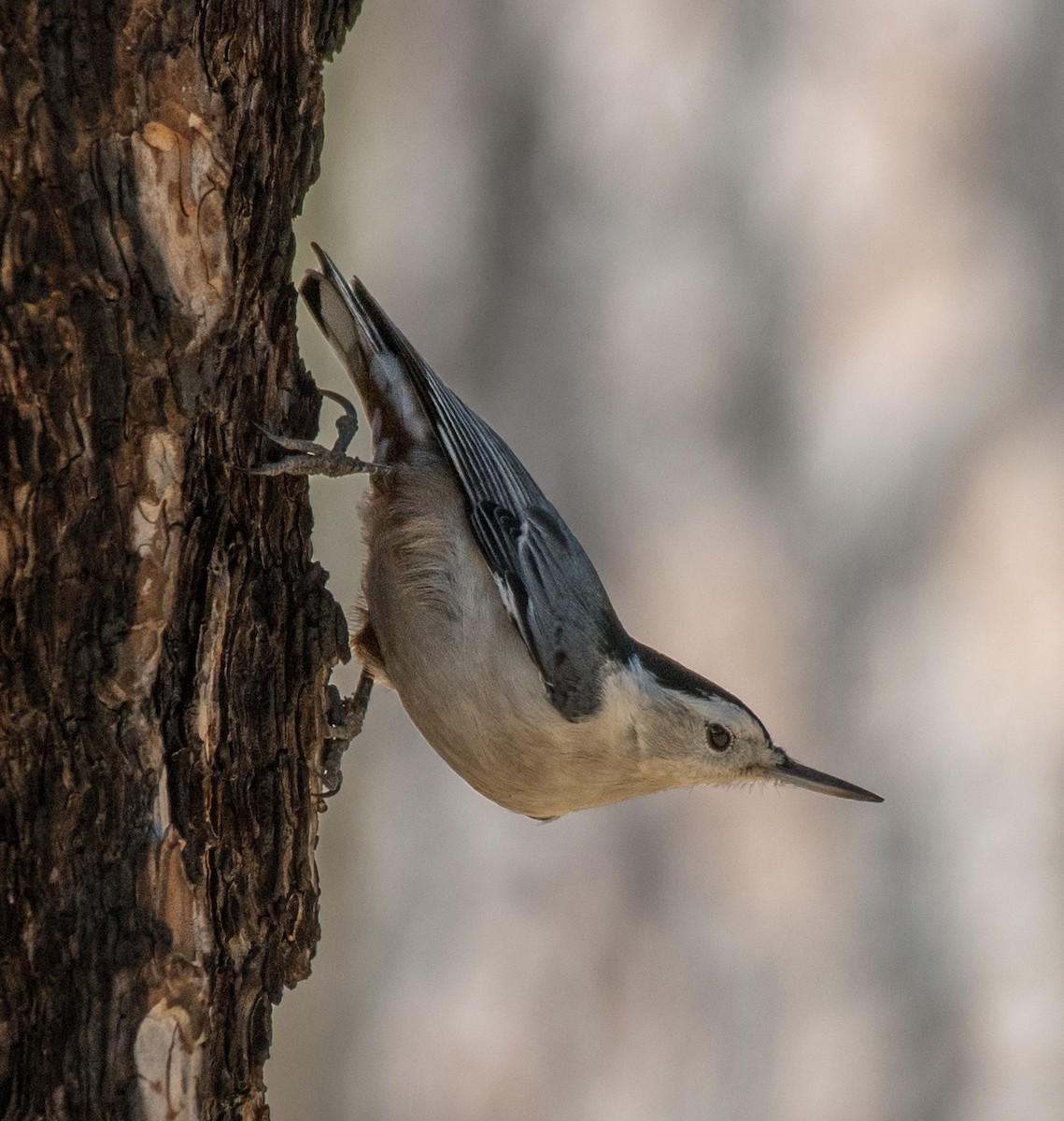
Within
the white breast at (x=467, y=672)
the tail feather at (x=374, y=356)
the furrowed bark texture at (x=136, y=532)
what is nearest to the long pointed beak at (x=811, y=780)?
the white breast at (x=467, y=672)

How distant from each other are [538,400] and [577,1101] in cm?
154

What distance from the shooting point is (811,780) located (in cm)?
248

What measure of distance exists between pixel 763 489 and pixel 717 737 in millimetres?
675

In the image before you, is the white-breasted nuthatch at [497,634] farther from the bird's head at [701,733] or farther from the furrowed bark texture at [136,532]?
the furrowed bark texture at [136,532]

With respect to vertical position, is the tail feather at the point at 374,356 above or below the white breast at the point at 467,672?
above

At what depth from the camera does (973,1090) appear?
9.46 feet

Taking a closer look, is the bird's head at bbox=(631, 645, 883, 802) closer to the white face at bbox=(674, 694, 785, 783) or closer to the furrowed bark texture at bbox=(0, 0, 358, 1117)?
the white face at bbox=(674, 694, 785, 783)

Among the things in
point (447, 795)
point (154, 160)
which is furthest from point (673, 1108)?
point (154, 160)

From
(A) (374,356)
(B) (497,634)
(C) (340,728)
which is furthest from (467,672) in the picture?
(A) (374,356)

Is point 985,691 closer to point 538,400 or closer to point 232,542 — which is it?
point 538,400

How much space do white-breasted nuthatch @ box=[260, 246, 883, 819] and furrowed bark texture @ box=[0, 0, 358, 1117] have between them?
0.64 metres

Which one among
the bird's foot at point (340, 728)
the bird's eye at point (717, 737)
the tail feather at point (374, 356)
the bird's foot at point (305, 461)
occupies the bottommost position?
the bird's foot at point (340, 728)

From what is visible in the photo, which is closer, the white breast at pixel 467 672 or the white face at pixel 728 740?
the white breast at pixel 467 672

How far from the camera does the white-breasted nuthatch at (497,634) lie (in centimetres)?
229
